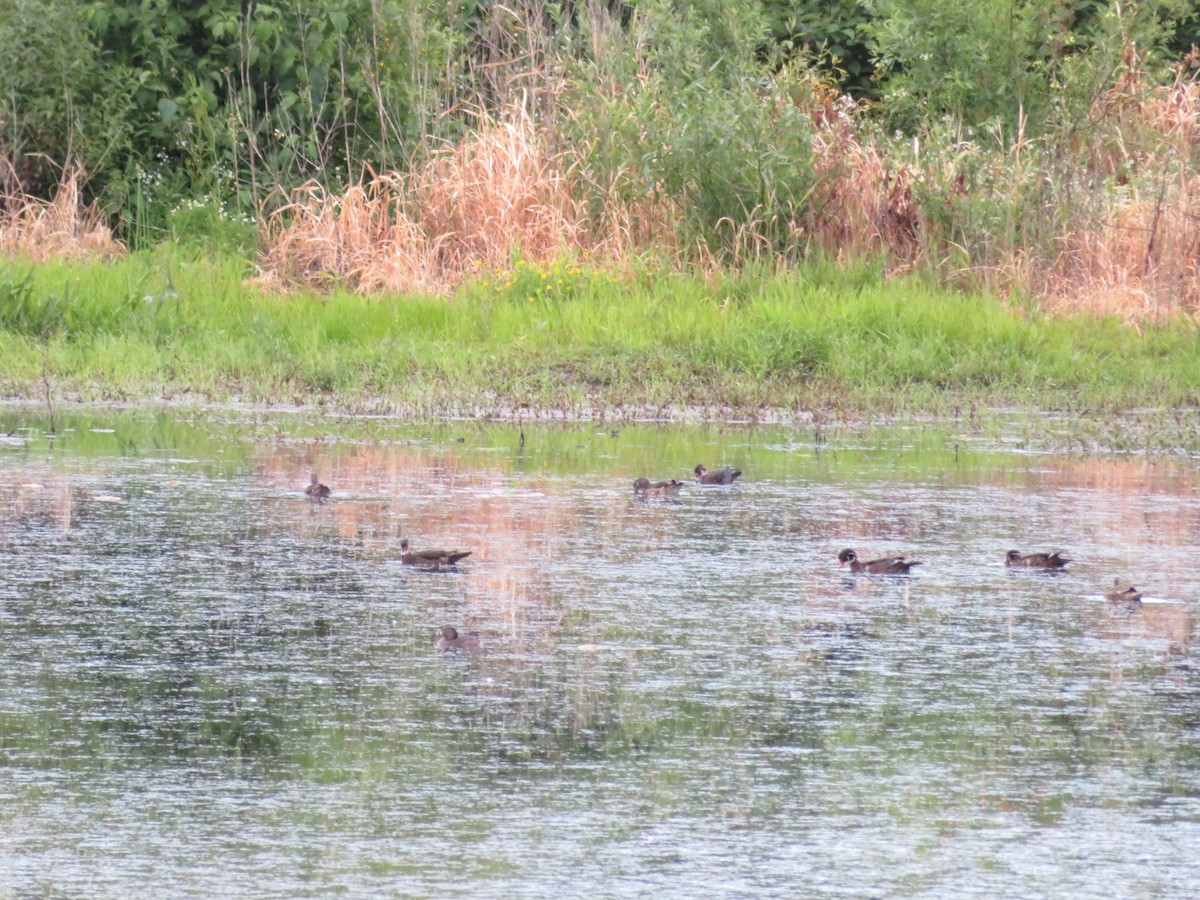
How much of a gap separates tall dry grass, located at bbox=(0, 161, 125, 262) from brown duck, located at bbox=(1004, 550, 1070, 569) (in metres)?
9.59

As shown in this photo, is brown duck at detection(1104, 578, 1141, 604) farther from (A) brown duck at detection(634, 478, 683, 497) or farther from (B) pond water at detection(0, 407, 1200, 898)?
(A) brown duck at detection(634, 478, 683, 497)

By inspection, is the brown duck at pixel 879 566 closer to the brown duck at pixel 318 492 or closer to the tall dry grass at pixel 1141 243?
the brown duck at pixel 318 492

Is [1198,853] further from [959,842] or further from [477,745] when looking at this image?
[477,745]

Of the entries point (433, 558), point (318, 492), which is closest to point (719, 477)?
point (318, 492)

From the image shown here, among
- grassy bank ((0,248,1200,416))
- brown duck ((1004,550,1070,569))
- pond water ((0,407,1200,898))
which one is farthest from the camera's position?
grassy bank ((0,248,1200,416))

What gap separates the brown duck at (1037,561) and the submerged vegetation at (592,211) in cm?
429

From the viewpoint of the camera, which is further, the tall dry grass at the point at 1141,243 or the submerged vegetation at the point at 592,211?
the tall dry grass at the point at 1141,243

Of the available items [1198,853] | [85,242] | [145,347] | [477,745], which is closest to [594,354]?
[145,347]

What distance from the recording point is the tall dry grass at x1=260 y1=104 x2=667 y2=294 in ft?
47.9

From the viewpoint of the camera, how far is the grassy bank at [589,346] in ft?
38.4

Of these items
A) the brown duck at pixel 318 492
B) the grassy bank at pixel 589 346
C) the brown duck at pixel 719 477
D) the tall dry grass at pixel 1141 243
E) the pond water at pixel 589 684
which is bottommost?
the pond water at pixel 589 684

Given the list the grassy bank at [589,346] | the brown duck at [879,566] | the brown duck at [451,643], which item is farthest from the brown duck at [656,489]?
the brown duck at [451,643]

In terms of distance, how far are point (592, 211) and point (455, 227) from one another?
3.41ft

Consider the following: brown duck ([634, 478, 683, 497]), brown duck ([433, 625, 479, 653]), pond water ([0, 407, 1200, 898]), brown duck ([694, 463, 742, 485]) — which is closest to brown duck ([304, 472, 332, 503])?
pond water ([0, 407, 1200, 898])
